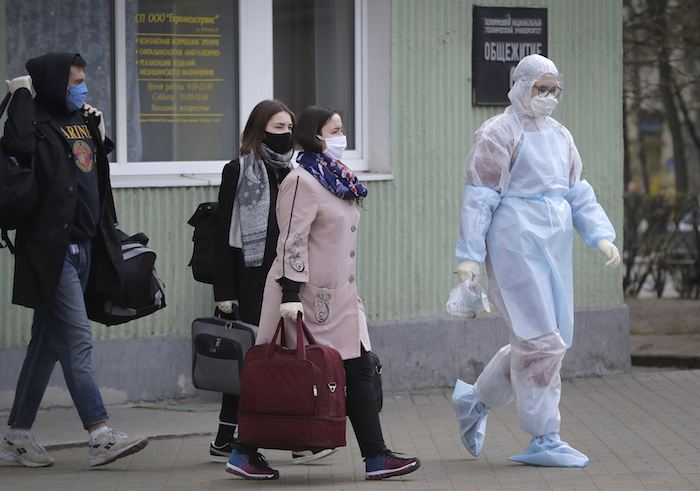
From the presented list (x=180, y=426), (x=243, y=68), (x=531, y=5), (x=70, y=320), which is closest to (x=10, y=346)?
(x=180, y=426)

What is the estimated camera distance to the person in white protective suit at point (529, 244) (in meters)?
5.16

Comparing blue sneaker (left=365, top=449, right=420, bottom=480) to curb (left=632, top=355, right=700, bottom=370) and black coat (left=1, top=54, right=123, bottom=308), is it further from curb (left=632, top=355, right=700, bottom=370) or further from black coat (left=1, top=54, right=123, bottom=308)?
curb (left=632, top=355, right=700, bottom=370)

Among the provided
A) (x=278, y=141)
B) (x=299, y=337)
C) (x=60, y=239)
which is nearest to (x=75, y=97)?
(x=60, y=239)

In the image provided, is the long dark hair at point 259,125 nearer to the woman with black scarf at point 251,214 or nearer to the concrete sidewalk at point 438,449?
the woman with black scarf at point 251,214

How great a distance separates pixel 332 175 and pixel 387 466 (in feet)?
4.40

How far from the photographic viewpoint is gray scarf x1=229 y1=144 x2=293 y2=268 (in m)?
5.27

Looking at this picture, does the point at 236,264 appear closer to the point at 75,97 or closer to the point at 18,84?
the point at 75,97

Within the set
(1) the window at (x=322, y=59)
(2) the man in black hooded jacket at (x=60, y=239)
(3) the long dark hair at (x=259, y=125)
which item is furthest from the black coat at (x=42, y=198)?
(1) the window at (x=322, y=59)

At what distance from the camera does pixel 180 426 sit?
249 inches

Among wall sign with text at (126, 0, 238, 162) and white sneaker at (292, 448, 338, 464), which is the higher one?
wall sign with text at (126, 0, 238, 162)

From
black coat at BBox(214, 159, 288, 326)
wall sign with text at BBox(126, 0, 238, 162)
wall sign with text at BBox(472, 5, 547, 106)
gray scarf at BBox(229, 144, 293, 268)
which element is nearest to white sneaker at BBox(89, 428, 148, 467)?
black coat at BBox(214, 159, 288, 326)

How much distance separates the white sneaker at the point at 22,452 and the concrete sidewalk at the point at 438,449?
0.05 meters

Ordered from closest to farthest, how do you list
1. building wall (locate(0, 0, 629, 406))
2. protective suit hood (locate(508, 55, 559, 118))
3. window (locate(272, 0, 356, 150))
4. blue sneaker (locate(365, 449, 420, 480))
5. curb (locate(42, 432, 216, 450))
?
1. blue sneaker (locate(365, 449, 420, 480))
2. protective suit hood (locate(508, 55, 559, 118))
3. curb (locate(42, 432, 216, 450))
4. building wall (locate(0, 0, 629, 406))
5. window (locate(272, 0, 356, 150))

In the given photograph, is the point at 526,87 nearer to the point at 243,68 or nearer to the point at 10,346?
the point at 243,68
